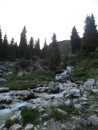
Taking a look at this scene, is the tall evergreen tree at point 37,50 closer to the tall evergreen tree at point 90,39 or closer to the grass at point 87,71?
the tall evergreen tree at point 90,39

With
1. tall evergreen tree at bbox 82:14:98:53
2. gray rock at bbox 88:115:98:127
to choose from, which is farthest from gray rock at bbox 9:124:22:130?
tall evergreen tree at bbox 82:14:98:53

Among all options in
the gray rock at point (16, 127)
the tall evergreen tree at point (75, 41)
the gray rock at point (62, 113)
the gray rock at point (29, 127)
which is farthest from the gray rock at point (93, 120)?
the tall evergreen tree at point (75, 41)

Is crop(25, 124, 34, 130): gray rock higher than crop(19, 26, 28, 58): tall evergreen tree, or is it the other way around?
crop(19, 26, 28, 58): tall evergreen tree

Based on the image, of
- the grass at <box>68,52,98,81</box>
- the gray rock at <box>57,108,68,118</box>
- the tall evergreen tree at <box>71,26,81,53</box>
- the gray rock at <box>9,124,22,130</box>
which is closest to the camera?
the gray rock at <box>9,124,22,130</box>

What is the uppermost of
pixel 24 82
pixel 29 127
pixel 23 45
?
pixel 23 45

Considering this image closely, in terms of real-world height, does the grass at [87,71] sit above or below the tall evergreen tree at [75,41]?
below

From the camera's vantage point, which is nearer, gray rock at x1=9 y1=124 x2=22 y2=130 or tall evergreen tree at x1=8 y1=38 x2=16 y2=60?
gray rock at x1=9 y1=124 x2=22 y2=130

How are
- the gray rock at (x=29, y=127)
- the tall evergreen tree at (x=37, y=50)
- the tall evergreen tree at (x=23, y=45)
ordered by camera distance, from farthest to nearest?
the tall evergreen tree at (x=37, y=50), the tall evergreen tree at (x=23, y=45), the gray rock at (x=29, y=127)

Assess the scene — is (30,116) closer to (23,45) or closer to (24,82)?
(24,82)

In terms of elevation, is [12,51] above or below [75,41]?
below

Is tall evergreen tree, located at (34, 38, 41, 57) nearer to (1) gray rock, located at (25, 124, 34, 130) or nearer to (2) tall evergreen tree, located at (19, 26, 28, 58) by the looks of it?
(2) tall evergreen tree, located at (19, 26, 28, 58)

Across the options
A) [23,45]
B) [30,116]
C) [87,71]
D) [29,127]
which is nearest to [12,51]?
[23,45]

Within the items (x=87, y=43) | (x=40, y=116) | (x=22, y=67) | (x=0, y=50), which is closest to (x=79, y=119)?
(x=40, y=116)

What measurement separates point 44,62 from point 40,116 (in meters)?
52.8
